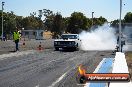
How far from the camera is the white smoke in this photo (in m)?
40.9

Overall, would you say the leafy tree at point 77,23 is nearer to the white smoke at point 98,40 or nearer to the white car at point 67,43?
the white smoke at point 98,40

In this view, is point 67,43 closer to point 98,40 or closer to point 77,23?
point 98,40

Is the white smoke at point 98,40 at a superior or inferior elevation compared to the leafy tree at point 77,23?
inferior

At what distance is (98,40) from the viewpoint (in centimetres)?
4572

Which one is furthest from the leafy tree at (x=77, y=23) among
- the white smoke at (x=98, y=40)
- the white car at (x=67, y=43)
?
the white car at (x=67, y=43)

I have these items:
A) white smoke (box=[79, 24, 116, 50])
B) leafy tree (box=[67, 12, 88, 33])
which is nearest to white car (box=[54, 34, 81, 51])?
white smoke (box=[79, 24, 116, 50])

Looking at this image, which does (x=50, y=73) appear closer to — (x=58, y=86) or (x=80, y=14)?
(x=58, y=86)

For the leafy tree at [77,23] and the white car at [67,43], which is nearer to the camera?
the white car at [67,43]

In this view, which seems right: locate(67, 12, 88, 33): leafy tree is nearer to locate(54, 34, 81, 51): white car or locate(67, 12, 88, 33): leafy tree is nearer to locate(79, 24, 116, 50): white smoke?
locate(79, 24, 116, 50): white smoke

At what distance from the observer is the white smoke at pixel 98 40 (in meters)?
40.9

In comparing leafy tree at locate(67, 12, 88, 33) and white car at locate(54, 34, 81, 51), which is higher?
leafy tree at locate(67, 12, 88, 33)

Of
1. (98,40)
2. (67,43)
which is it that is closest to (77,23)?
(98,40)

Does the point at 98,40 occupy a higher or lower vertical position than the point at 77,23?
lower

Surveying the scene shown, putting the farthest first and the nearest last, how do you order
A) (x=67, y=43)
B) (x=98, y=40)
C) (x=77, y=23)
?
(x=77, y=23)
(x=98, y=40)
(x=67, y=43)
